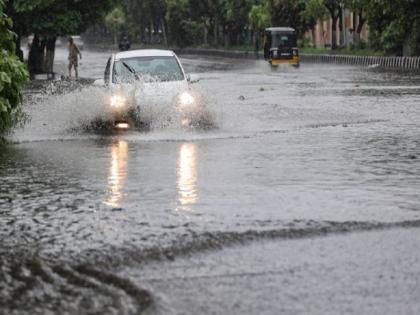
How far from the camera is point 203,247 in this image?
8.15m

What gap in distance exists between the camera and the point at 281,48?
6162 centimetres

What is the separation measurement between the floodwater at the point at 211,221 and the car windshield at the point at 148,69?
114cm

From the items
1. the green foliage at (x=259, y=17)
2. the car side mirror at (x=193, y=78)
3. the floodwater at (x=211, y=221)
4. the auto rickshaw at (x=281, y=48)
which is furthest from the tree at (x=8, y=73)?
the green foliage at (x=259, y=17)

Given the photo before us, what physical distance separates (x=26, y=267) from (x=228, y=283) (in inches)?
56.9

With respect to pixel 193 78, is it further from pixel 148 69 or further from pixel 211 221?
pixel 211 221

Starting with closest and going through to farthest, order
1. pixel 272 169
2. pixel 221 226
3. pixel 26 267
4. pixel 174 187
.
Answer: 1. pixel 26 267
2. pixel 221 226
3. pixel 174 187
4. pixel 272 169

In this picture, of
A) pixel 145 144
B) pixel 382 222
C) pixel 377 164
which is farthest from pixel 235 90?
pixel 382 222

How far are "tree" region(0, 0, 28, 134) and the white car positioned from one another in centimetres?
260

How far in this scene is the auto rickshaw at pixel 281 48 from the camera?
201ft

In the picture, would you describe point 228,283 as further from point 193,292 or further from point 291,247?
point 291,247

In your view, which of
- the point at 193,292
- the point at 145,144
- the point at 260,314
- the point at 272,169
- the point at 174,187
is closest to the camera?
the point at 260,314

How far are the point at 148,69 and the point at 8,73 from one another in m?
4.29

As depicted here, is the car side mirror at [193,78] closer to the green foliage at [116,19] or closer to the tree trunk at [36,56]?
the tree trunk at [36,56]

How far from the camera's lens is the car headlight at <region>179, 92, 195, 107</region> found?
19047 mm
